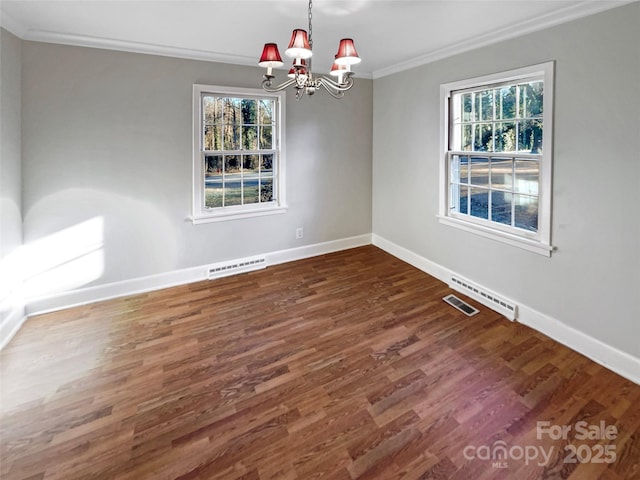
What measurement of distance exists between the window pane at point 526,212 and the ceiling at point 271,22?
4.54ft

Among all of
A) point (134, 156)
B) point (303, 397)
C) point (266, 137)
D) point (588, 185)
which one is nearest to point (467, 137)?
point (588, 185)

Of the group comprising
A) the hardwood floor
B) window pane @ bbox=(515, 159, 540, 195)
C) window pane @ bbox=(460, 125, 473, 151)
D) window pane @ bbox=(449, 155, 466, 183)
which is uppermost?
window pane @ bbox=(460, 125, 473, 151)

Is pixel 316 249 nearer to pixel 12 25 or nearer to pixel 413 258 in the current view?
pixel 413 258

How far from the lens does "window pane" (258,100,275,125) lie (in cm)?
420

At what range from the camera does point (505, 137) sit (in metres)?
3.17

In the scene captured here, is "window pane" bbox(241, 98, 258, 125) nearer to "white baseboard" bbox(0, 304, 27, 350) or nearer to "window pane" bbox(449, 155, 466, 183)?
"window pane" bbox(449, 155, 466, 183)

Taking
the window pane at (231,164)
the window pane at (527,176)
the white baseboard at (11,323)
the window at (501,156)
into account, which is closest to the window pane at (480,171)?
the window at (501,156)

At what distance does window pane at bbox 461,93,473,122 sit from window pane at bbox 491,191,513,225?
891 millimetres

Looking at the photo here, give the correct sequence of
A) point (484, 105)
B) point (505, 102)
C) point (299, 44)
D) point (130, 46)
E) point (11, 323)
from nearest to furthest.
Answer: point (299, 44)
point (11, 323)
point (505, 102)
point (130, 46)
point (484, 105)

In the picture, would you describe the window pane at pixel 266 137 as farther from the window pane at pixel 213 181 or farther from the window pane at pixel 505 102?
the window pane at pixel 505 102

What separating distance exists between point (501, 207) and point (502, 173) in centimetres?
33

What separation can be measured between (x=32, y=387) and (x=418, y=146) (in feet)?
14.0

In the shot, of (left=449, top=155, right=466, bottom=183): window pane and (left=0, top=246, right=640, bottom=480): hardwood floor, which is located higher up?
(left=449, top=155, right=466, bottom=183): window pane

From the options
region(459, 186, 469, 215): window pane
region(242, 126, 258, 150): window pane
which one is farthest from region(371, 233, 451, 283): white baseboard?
region(242, 126, 258, 150): window pane
